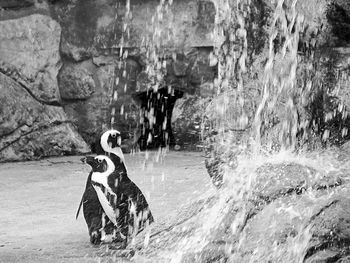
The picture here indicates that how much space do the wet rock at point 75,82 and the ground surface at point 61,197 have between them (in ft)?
1.89

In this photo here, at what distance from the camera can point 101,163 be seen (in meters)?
3.61

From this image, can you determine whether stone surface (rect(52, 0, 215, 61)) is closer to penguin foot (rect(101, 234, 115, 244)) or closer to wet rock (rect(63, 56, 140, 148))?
wet rock (rect(63, 56, 140, 148))

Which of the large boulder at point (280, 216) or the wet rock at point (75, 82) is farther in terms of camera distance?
the wet rock at point (75, 82)

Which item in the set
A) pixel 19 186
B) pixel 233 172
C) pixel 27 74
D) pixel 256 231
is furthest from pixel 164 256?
pixel 27 74

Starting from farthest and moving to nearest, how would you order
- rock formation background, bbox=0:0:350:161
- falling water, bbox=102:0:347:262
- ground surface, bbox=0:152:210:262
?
rock formation background, bbox=0:0:350:161 < ground surface, bbox=0:152:210:262 < falling water, bbox=102:0:347:262

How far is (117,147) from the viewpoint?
367cm

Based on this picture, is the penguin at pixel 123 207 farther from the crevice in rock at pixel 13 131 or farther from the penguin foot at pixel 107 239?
the crevice in rock at pixel 13 131

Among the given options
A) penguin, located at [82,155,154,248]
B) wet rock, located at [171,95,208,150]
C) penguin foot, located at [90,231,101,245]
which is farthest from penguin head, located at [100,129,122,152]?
wet rock, located at [171,95,208,150]

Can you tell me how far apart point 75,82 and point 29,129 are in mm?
547

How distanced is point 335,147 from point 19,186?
2.44 m

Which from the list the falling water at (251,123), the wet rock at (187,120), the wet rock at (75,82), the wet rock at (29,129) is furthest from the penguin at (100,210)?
the wet rock at (75,82)

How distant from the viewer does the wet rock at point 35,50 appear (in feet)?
19.7

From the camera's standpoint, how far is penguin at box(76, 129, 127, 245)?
350 cm

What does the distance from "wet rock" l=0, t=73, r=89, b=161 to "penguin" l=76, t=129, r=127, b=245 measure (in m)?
2.22
